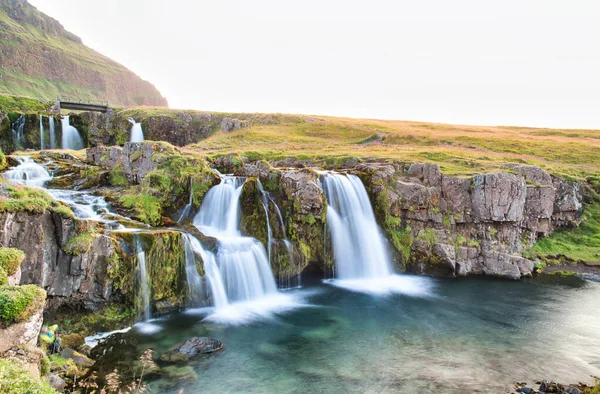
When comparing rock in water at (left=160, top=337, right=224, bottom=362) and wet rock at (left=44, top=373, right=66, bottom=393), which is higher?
wet rock at (left=44, top=373, right=66, bottom=393)

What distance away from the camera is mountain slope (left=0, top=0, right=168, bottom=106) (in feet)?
295

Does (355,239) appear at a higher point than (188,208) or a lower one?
lower

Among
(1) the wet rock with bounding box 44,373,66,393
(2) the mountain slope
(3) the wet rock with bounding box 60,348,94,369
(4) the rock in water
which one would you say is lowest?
(4) the rock in water

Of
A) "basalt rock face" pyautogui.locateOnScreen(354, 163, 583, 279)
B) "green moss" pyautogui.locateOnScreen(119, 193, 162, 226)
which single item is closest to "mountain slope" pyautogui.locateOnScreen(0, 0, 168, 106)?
"green moss" pyautogui.locateOnScreen(119, 193, 162, 226)

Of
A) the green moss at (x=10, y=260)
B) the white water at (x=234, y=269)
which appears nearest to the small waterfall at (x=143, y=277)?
the white water at (x=234, y=269)

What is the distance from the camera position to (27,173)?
25578 mm

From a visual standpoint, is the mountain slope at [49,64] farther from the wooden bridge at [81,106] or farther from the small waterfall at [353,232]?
the small waterfall at [353,232]

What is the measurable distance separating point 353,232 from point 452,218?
8.75 metres

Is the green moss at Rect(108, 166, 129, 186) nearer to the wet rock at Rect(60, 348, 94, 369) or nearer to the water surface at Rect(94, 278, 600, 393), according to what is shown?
the water surface at Rect(94, 278, 600, 393)

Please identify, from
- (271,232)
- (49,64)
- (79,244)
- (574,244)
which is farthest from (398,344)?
(49,64)

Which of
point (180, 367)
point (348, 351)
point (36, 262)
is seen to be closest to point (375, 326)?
point (348, 351)

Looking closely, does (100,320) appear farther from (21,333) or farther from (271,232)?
(271,232)

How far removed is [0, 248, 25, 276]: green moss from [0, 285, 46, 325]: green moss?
5.40 ft

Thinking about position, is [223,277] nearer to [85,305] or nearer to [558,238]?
[85,305]
